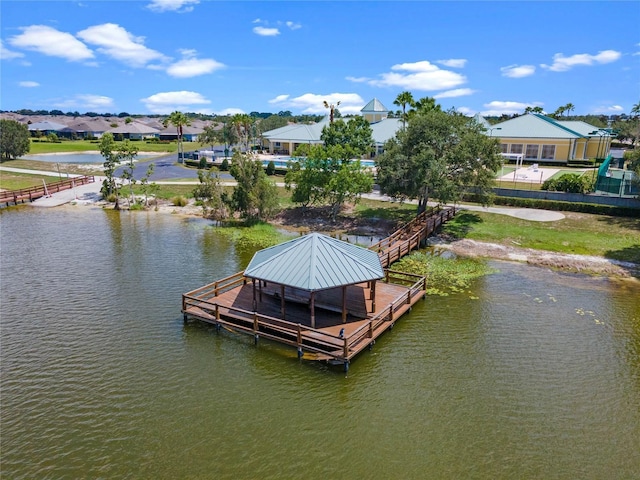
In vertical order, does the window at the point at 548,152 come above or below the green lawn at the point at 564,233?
above

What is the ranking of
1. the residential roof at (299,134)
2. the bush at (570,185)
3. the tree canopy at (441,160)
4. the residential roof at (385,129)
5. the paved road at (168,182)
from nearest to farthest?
the tree canopy at (441,160), the paved road at (168,182), the bush at (570,185), the residential roof at (385,129), the residential roof at (299,134)

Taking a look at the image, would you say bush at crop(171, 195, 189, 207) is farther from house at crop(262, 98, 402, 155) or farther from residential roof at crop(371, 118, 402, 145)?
residential roof at crop(371, 118, 402, 145)

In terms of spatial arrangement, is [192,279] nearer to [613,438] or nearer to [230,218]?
[230,218]

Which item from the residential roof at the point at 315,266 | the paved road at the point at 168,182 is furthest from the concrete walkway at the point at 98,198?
the residential roof at the point at 315,266

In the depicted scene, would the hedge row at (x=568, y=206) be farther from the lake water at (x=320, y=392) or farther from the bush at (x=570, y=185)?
the lake water at (x=320, y=392)

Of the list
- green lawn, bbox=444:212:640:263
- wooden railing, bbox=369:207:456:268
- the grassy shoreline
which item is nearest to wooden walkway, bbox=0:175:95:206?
the grassy shoreline

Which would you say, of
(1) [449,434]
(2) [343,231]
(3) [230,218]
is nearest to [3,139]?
(3) [230,218]
